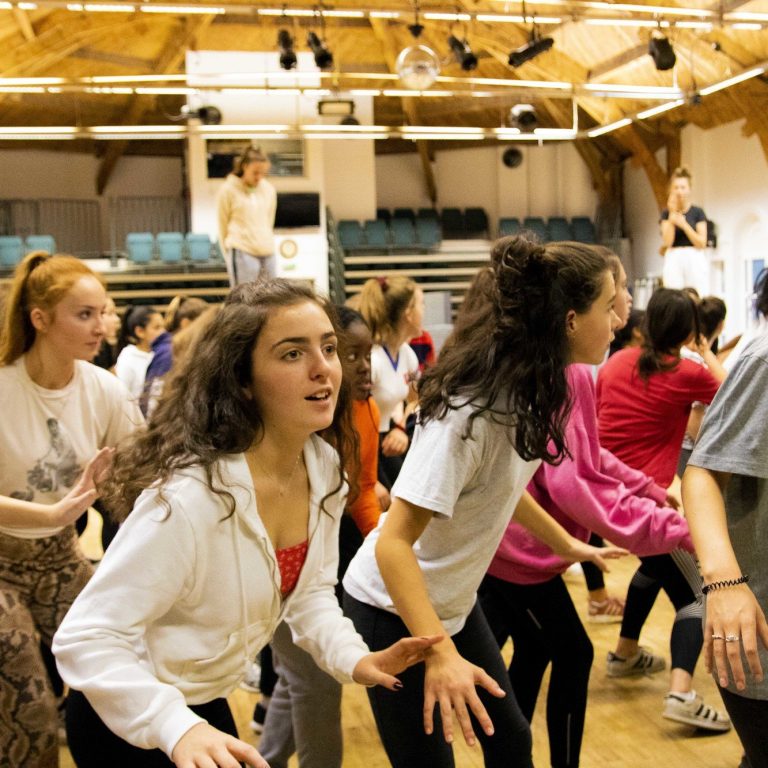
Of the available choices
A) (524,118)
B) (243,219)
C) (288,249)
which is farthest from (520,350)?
(288,249)

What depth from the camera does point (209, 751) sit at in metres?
1.45

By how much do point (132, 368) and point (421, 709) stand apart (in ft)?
Result: 13.5

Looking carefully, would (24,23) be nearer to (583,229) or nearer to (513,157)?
(513,157)

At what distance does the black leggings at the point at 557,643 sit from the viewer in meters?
2.59

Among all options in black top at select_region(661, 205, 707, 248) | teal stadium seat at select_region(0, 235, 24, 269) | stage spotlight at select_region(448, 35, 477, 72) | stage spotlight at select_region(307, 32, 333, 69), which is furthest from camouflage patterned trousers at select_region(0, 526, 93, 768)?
teal stadium seat at select_region(0, 235, 24, 269)

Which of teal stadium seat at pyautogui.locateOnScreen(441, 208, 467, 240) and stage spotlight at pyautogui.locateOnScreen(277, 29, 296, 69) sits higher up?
stage spotlight at pyautogui.locateOnScreen(277, 29, 296, 69)

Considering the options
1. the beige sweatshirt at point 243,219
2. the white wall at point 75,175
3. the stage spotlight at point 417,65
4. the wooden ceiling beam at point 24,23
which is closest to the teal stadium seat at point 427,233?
the white wall at point 75,175

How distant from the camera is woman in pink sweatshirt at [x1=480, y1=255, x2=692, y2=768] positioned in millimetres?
2590

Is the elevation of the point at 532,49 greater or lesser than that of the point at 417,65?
greater

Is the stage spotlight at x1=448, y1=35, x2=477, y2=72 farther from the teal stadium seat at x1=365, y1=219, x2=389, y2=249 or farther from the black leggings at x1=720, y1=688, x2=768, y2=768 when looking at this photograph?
the black leggings at x1=720, y1=688, x2=768, y2=768

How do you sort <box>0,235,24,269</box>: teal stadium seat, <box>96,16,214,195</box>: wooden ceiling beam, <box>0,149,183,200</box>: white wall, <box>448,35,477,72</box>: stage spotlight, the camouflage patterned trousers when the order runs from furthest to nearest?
1. <box>0,149,183,200</box>: white wall
2. <box>0,235,24,269</box>: teal stadium seat
3. <box>96,16,214,195</box>: wooden ceiling beam
4. <box>448,35,477,72</box>: stage spotlight
5. the camouflage patterned trousers

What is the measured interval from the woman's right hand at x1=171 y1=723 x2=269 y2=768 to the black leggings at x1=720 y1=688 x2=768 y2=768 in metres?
0.83

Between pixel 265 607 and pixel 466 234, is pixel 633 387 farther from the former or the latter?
pixel 466 234

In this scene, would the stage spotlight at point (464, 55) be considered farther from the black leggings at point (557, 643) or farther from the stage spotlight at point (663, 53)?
the black leggings at point (557, 643)
